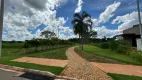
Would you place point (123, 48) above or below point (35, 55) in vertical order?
above

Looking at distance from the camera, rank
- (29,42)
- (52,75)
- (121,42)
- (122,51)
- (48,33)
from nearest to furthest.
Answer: (52,75) → (122,51) → (121,42) → (29,42) → (48,33)

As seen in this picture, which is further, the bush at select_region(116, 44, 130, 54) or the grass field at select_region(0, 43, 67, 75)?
the bush at select_region(116, 44, 130, 54)

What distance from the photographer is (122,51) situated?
1694 centimetres

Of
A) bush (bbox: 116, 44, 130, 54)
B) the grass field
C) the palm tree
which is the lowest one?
A: the grass field

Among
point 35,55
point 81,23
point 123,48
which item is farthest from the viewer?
point 81,23

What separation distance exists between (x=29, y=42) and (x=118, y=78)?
768 inches

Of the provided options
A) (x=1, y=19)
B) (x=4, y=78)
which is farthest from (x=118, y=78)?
(x=1, y=19)

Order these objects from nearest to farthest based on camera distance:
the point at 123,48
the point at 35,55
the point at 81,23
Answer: the point at 35,55 < the point at 123,48 < the point at 81,23

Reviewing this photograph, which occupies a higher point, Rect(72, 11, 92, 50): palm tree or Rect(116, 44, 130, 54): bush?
Rect(72, 11, 92, 50): palm tree

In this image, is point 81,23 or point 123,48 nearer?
point 123,48

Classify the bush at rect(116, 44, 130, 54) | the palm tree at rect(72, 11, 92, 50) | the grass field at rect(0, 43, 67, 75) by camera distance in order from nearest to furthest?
the grass field at rect(0, 43, 67, 75) < the bush at rect(116, 44, 130, 54) < the palm tree at rect(72, 11, 92, 50)

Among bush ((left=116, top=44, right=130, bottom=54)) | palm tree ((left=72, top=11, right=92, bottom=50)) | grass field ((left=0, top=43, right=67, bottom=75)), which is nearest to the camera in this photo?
grass field ((left=0, top=43, right=67, bottom=75))

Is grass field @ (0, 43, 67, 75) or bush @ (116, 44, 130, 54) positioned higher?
bush @ (116, 44, 130, 54)

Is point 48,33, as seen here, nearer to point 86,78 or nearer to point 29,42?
point 29,42
